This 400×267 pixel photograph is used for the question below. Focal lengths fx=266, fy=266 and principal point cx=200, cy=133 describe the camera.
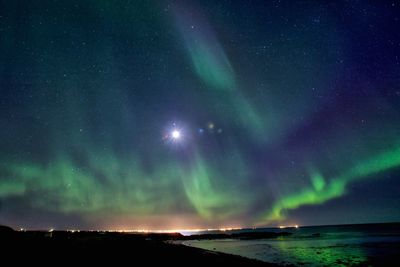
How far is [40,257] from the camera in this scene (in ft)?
53.1

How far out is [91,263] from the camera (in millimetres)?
16406

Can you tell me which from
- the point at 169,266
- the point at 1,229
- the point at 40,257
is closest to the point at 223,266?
the point at 169,266

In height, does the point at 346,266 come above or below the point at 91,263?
below

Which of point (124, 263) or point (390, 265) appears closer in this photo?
point (124, 263)

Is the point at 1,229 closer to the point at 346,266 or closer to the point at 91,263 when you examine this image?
the point at 91,263

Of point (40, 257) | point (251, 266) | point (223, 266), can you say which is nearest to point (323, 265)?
point (251, 266)

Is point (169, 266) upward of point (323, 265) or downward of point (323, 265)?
upward

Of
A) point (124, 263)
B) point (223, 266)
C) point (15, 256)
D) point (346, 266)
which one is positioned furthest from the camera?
point (346, 266)

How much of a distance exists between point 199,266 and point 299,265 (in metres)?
13.8

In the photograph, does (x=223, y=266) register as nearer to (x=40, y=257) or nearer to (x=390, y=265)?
(x=40, y=257)

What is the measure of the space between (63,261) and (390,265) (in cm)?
3039

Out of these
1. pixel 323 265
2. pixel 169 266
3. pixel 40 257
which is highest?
pixel 40 257

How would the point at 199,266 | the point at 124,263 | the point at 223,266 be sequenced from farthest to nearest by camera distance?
the point at 223,266 → the point at 199,266 → the point at 124,263

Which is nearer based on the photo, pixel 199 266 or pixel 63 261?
pixel 63 261
